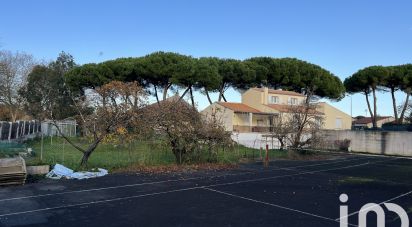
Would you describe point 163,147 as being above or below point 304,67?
below

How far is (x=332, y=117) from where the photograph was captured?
5038 centimetres

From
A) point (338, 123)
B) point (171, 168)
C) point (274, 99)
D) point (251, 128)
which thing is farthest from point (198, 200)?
point (338, 123)

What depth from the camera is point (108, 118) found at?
15.9m

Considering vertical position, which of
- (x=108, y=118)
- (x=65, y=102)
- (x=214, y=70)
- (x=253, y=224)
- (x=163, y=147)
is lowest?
(x=253, y=224)

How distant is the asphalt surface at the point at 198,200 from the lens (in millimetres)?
7754

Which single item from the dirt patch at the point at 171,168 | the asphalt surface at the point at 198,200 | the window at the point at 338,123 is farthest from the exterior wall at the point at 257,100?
the asphalt surface at the point at 198,200

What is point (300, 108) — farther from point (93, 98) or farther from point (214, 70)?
point (214, 70)

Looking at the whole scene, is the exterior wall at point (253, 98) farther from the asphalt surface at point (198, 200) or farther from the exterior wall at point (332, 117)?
the asphalt surface at point (198, 200)

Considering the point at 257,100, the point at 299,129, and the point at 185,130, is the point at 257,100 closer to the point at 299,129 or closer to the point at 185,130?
the point at 299,129

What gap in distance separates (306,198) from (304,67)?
40.0m

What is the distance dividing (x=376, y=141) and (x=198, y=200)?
26555 mm

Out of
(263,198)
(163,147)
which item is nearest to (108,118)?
(163,147)

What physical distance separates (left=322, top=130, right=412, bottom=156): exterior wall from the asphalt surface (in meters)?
17.2

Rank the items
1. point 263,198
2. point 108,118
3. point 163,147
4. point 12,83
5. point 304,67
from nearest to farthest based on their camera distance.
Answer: point 263,198 < point 108,118 < point 163,147 < point 12,83 < point 304,67
